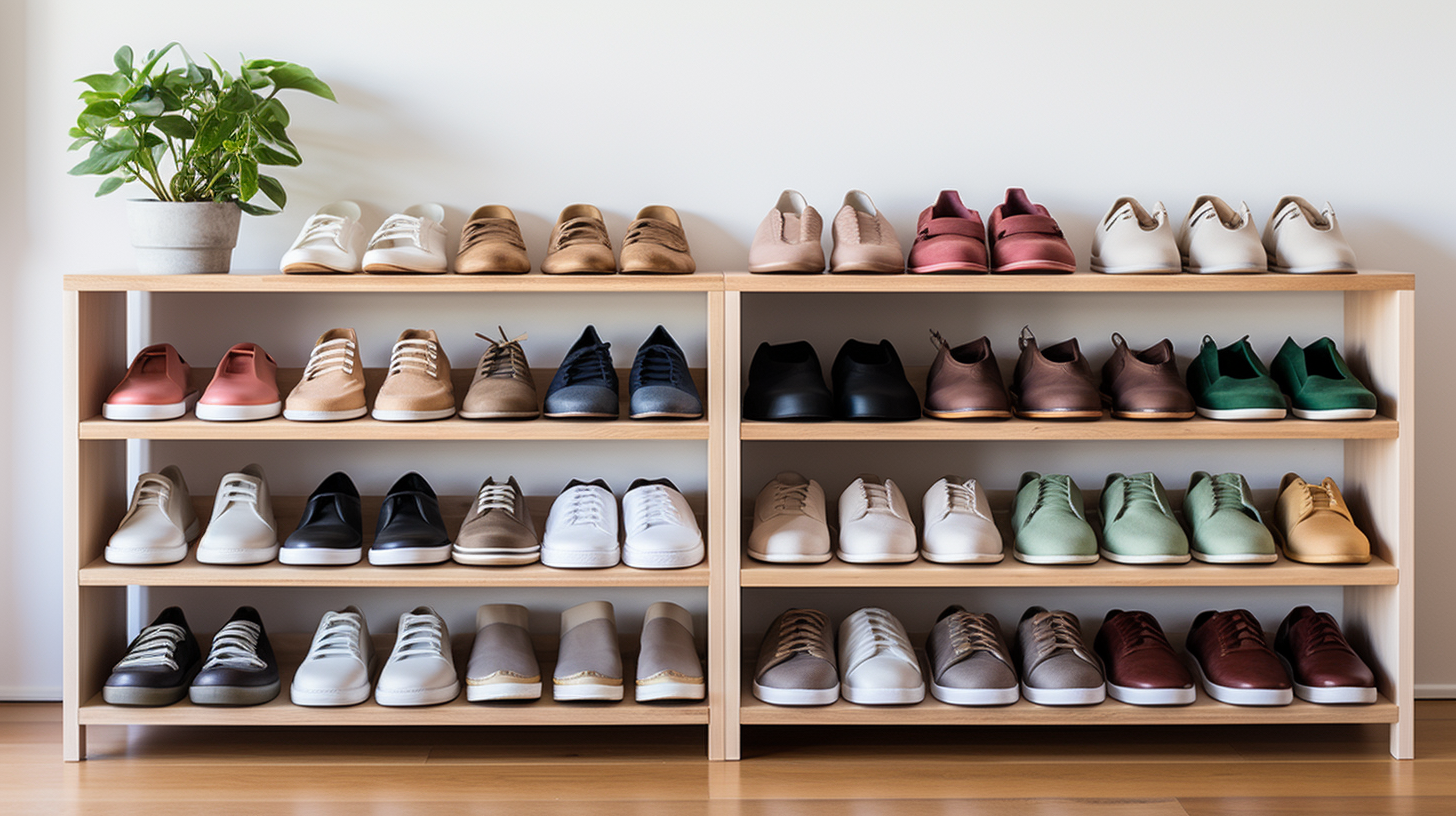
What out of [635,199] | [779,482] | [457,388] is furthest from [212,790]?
[635,199]

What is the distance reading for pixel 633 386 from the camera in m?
Result: 2.21

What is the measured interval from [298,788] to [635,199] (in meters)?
1.32

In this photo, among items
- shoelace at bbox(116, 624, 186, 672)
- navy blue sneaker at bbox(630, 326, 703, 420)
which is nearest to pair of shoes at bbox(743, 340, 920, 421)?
navy blue sneaker at bbox(630, 326, 703, 420)

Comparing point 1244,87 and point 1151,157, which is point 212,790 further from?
point 1244,87

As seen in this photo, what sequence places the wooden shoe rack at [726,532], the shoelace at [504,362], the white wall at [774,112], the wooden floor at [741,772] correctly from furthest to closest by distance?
the white wall at [774,112]
the shoelace at [504,362]
the wooden shoe rack at [726,532]
the wooden floor at [741,772]

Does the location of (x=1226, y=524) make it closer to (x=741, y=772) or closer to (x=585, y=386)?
(x=741, y=772)

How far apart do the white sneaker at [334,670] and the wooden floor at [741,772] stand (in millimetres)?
137

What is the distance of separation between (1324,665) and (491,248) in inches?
68.6

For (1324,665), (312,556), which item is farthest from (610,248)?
(1324,665)

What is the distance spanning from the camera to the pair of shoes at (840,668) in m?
2.14

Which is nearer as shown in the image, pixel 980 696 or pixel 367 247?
pixel 980 696

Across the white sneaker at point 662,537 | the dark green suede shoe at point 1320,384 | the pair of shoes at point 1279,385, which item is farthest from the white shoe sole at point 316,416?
the dark green suede shoe at point 1320,384

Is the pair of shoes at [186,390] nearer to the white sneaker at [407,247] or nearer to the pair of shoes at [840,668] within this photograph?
the white sneaker at [407,247]

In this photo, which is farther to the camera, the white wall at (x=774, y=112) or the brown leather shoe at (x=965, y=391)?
the white wall at (x=774, y=112)
